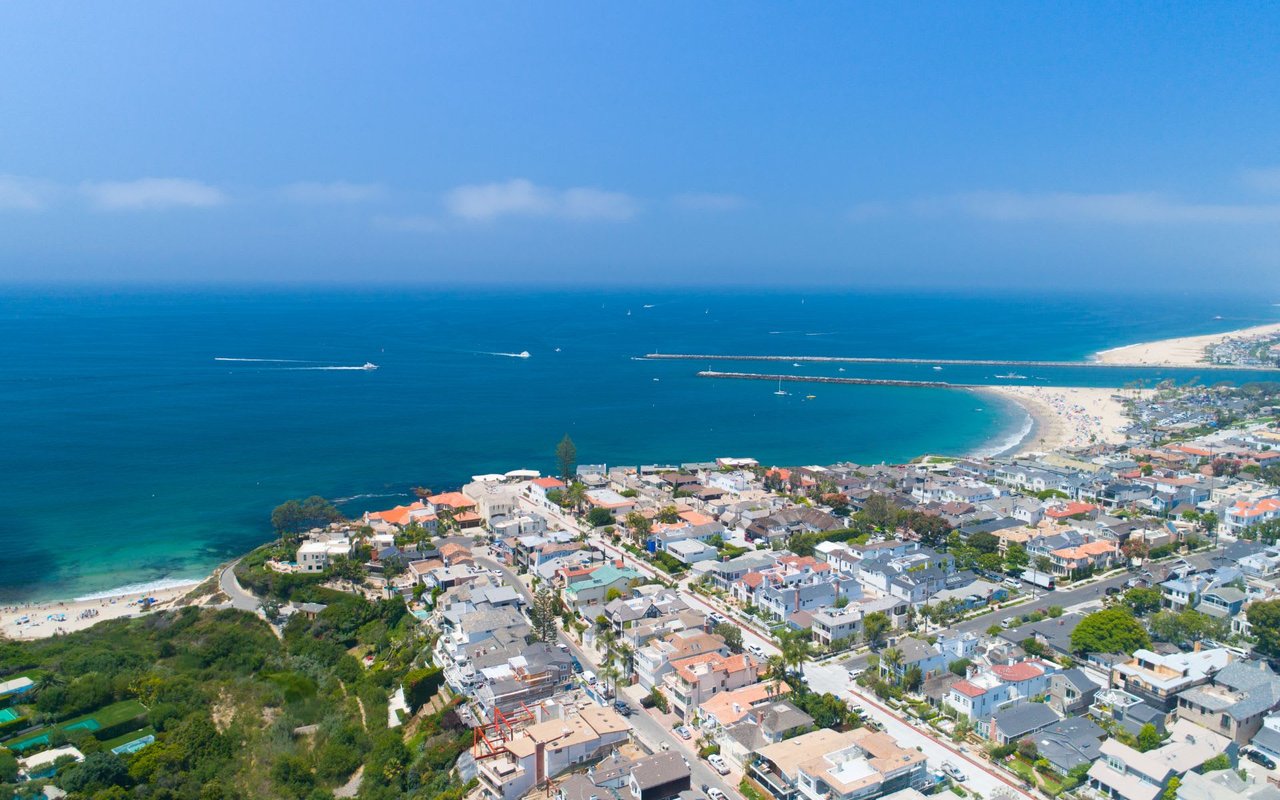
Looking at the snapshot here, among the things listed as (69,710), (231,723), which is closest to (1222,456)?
(231,723)

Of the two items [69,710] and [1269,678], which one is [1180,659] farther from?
[69,710]

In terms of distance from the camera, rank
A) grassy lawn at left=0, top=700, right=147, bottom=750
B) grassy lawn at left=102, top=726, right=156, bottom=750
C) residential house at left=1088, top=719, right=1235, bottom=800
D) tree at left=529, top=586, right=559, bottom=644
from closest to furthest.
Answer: residential house at left=1088, top=719, right=1235, bottom=800, grassy lawn at left=0, top=700, right=147, bottom=750, grassy lawn at left=102, top=726, right=156, bottom=750, tree at left=529, top=586, right=559, bottom=644

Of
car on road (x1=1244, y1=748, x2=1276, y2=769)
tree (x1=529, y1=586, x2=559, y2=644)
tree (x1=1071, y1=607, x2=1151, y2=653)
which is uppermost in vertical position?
tree (x1=1071, y1=607, x2=1151, y2=653)

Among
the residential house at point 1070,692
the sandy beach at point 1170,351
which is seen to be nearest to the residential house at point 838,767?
the residential house at point 1070,692

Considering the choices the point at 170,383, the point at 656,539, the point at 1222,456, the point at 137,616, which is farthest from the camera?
the point at 170,383

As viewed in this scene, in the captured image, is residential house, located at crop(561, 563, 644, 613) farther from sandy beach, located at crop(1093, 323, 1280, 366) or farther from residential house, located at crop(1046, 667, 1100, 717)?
sandy beach, located at crop(1093, 323, 1280, 366)

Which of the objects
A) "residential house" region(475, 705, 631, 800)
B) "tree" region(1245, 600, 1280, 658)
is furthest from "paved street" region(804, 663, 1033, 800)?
"tree" region(1245, 600, 1280, 658)
